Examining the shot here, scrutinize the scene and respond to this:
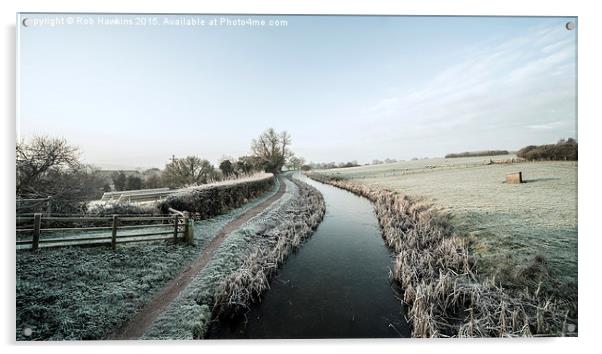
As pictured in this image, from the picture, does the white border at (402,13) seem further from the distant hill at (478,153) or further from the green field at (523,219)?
the distant hill at (478,153)

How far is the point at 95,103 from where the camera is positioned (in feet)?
12.8

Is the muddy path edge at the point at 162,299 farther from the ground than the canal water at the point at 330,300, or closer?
farther from the ground

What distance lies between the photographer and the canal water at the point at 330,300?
11.7 feet

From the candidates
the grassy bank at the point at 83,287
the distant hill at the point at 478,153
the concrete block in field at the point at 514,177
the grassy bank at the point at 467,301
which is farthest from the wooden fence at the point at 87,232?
the concrete block in field at the point at 514,177

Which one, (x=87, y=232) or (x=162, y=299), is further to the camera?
(x=87, y=232)

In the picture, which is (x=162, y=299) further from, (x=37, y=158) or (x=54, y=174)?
(x=37, y=158)

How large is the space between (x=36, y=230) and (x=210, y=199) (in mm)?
4724

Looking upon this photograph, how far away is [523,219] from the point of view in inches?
196

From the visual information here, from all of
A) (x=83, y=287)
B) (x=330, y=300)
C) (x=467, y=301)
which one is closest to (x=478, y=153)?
(x=467, y=301)

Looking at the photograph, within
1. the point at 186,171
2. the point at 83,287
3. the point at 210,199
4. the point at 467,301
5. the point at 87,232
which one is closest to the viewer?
the point at 83,287

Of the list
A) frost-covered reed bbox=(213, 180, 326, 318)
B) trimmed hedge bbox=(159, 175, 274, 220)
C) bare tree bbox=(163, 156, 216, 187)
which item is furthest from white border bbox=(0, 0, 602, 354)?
trimmed hedge bbox=(159, 175, 274, 220)

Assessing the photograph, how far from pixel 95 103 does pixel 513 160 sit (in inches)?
321

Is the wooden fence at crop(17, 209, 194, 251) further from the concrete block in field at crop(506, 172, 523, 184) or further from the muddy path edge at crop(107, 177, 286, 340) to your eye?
the concrete block in field at crop(506, 172, 523, 184)

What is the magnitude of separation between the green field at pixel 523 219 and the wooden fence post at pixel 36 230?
8.03 m
